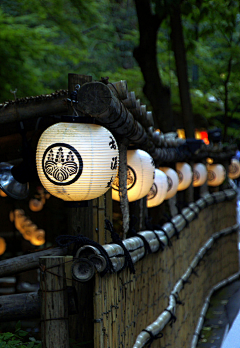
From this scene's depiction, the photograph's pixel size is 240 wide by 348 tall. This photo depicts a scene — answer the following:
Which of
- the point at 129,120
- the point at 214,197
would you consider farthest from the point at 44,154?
the point at 214,197

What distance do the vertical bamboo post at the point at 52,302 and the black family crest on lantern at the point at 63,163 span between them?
568 millimetres

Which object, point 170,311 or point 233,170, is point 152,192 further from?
point 233,170

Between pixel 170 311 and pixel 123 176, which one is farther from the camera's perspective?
pixel 170 311

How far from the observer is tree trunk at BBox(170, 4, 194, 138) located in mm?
11133

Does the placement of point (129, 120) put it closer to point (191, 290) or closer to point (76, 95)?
point (76, 95)

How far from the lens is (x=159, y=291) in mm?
5801

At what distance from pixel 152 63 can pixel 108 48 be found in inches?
386

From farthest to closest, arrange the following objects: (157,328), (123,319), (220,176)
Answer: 1. (220,176)
2. (157,328)
3. (123,319)

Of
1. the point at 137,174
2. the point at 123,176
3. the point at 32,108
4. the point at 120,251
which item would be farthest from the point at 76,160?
the point at 137,174

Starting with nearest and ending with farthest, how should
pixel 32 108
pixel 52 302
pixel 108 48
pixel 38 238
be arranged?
pixel 52 302 < pixel 32 108 < pixel 38 238 < pixel 108 48

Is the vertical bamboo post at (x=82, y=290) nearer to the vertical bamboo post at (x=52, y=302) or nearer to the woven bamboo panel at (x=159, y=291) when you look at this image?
the woven bamboo panel at (x=159, y=291)

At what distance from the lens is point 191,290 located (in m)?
8.58

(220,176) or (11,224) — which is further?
(220,176)

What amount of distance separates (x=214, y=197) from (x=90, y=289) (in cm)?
884
